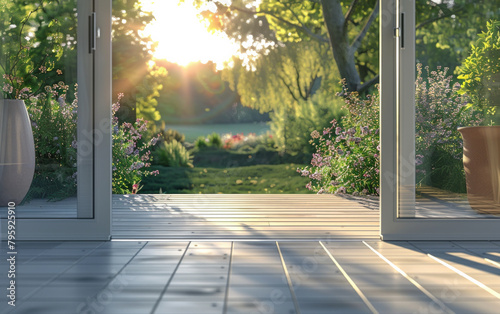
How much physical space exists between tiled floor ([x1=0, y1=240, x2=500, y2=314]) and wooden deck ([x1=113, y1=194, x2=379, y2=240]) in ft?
1.01

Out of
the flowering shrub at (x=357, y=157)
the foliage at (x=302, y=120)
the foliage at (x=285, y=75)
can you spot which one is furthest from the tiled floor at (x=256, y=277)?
the foliage at (x=285, y=75)

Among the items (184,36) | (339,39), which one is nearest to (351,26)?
(339,39)

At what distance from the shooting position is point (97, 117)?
345 cm

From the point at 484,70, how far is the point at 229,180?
25.1 feet

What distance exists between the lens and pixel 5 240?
3.51m

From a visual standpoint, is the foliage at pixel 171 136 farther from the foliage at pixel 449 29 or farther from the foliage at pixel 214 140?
the foliage at pixel 449 29

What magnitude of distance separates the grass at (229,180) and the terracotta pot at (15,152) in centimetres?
573

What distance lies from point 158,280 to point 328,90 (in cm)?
988

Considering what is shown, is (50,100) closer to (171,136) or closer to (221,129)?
(171,136)

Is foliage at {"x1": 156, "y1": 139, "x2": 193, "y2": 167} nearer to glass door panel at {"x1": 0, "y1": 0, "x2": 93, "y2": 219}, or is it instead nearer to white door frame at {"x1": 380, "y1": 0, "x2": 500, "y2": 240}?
glass door panel at {"x1": 0, "y1": 0, "x2": 93, "y2": 219}

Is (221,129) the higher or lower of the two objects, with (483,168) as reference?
higher

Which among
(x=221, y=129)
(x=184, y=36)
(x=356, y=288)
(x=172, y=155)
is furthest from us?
(x=221, y=129)

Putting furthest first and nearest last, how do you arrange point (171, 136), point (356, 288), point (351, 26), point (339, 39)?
point (351, 26)
point (171, 136)
point (339, 39)
point (356, 288)

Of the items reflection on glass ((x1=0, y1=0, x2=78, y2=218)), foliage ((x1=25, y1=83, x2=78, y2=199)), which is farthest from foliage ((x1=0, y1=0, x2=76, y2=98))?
foliage ((x1=25, y1=83, x2=78, y2=199))
